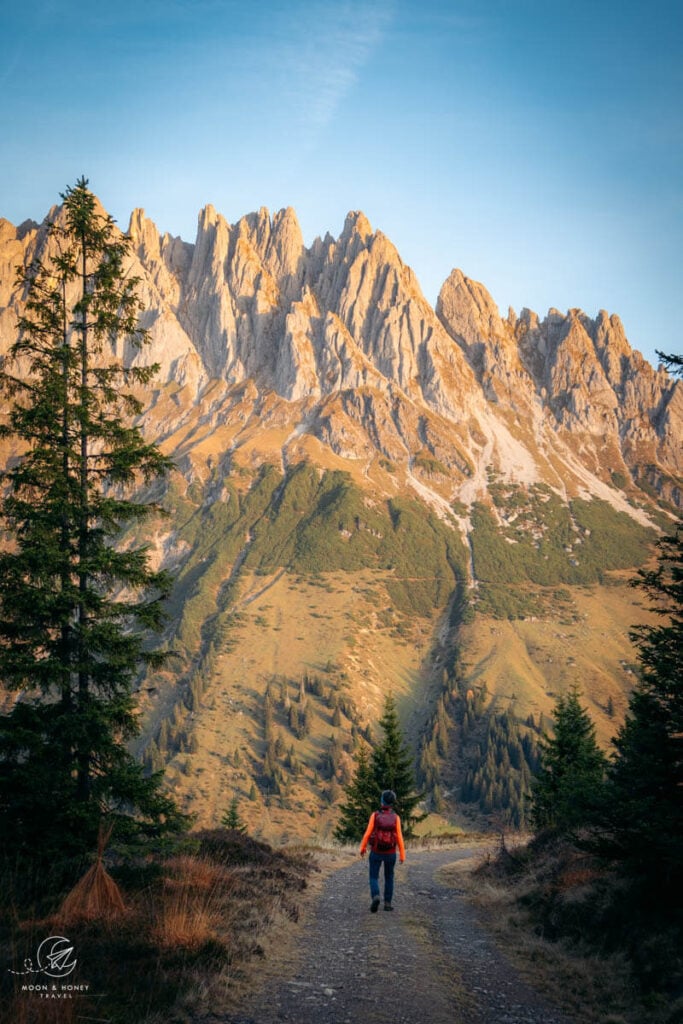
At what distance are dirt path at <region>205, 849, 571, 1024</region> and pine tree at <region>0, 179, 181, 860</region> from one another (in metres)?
4.56

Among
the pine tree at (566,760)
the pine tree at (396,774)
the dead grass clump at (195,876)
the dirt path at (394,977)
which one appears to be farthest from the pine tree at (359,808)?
the dead grass clump at (195,876)

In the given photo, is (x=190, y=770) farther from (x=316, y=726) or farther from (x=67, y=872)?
(x=67, y=872)

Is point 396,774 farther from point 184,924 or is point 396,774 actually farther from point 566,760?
point 184,924

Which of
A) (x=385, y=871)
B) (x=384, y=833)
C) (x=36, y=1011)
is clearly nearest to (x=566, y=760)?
(x=385, y=871)

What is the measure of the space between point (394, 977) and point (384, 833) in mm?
4239

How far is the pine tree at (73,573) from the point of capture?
38.4ft

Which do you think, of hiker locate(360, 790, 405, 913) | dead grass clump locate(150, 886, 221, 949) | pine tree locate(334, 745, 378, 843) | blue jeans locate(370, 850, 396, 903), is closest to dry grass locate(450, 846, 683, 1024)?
blue jeans locate(370, 850, 396, 903)

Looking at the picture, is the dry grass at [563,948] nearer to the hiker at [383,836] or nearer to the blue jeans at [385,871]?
the blue jeans at [385,871]

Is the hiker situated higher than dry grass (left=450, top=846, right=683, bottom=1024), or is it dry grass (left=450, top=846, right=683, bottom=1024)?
the hiker

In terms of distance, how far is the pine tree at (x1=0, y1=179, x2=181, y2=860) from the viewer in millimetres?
11719

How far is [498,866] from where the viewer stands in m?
20.5

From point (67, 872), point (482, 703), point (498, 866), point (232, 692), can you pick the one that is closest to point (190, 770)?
point (232, 692)

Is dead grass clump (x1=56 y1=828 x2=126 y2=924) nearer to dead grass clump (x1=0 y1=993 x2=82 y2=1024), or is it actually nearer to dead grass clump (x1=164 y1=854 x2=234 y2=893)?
dead grass clump (x1=164 y1=854 x2=234 y2=893)

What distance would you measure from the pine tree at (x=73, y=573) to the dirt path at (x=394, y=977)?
15.0 ft
